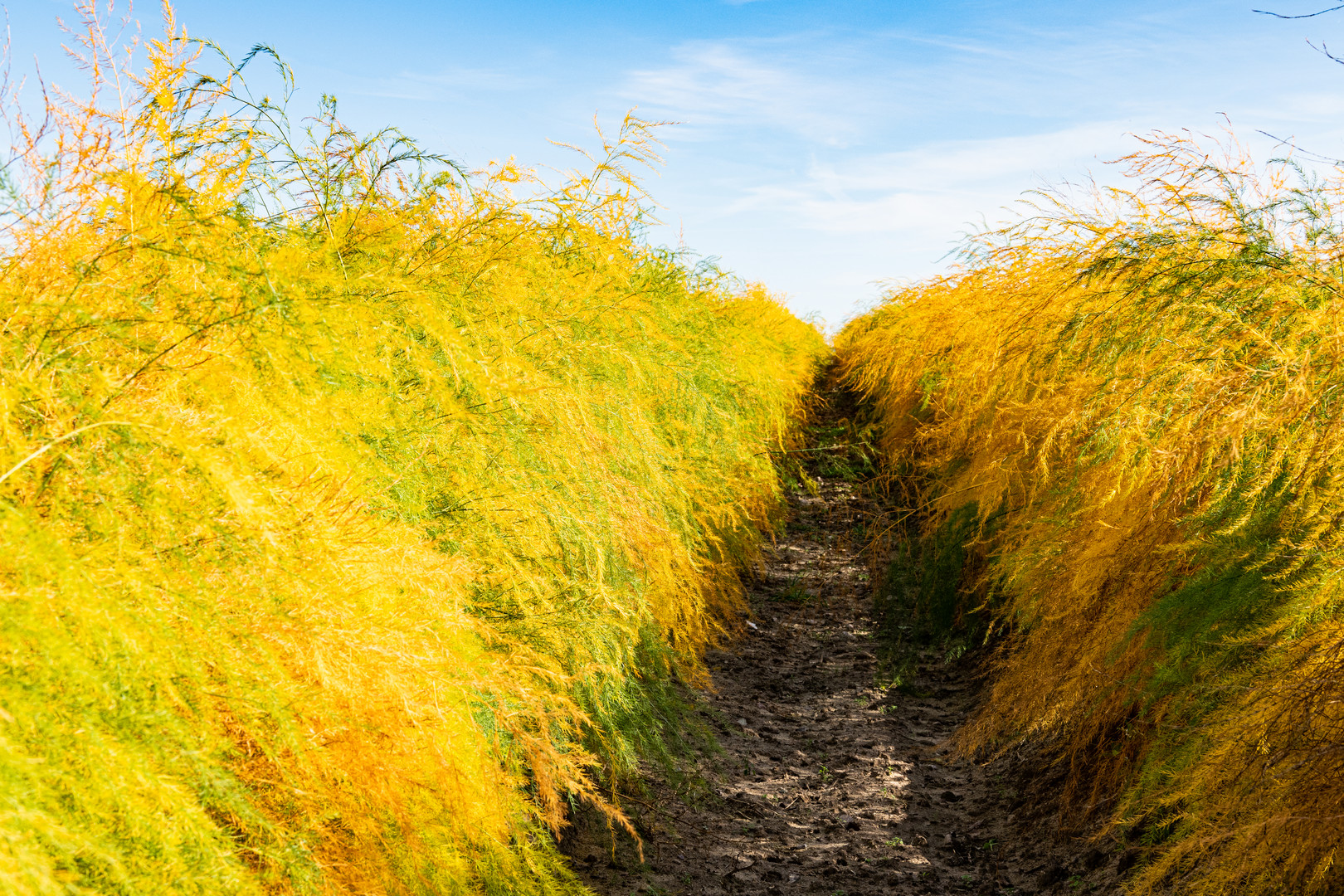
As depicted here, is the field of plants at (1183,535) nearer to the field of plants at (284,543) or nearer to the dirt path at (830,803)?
the dirt path at (830,803)

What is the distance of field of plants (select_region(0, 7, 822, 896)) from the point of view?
1.12 m

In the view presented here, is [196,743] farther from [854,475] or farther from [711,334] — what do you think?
[854,475]

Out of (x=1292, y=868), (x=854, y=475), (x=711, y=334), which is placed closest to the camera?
(x=1292, y=868)

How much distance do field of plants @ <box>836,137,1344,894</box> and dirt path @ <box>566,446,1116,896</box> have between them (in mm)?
264

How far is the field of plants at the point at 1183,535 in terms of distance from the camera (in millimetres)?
1917

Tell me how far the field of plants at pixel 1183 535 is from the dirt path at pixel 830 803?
0.87ft

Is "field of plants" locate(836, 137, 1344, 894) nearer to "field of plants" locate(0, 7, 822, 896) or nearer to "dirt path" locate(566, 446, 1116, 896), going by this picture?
"dirt path" locate(566, 446, 1116, 896)

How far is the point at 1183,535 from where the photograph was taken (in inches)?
102

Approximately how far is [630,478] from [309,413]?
233cm

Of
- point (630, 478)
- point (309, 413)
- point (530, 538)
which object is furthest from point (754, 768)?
point (309, 413)

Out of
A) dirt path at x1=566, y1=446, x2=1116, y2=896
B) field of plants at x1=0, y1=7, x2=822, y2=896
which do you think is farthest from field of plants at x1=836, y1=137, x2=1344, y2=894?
field of plants at x1=0, y1=7, x2=822, y2=896

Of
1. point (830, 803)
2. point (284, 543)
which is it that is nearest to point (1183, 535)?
point (830, 803)

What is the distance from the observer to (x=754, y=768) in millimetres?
3967

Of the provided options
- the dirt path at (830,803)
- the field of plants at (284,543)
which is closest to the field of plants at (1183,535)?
the dirt path at (830,803)
